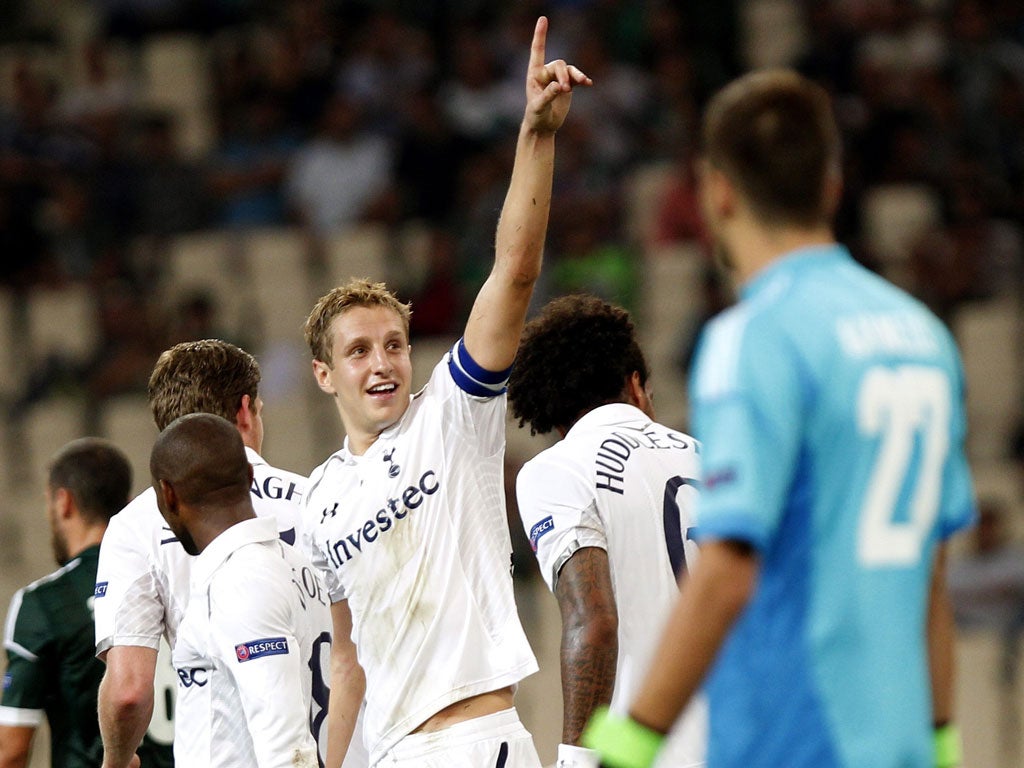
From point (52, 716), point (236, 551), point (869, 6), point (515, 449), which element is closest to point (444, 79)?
point (869, 6)

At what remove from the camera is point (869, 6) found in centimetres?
1270

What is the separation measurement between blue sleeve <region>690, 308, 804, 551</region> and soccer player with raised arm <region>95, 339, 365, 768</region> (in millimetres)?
2200

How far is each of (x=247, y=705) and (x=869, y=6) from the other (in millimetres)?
10341

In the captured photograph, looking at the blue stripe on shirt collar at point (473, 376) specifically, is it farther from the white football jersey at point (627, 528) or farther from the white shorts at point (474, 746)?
the white shorts at point (474, 746)

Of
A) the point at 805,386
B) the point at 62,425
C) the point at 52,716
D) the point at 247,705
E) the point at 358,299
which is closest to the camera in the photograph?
the point at 805,386

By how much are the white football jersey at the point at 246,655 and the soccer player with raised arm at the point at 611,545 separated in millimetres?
684

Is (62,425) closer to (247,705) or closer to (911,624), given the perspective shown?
(247,705)

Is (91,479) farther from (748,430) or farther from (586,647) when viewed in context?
(748,430)

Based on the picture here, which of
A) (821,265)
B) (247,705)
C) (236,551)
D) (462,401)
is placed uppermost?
(821,265)

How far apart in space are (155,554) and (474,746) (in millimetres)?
1168

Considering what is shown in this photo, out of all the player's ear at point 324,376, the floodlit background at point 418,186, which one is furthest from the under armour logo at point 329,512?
the floodlit background at point 418,186

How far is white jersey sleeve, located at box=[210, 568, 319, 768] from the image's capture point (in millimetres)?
3652

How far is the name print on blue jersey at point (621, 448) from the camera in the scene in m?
4.34

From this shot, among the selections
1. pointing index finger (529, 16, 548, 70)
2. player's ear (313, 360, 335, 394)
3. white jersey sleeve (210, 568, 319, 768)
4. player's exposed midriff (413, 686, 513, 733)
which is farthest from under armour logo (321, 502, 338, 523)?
pointing index finger (529, 16, 548, 70)
